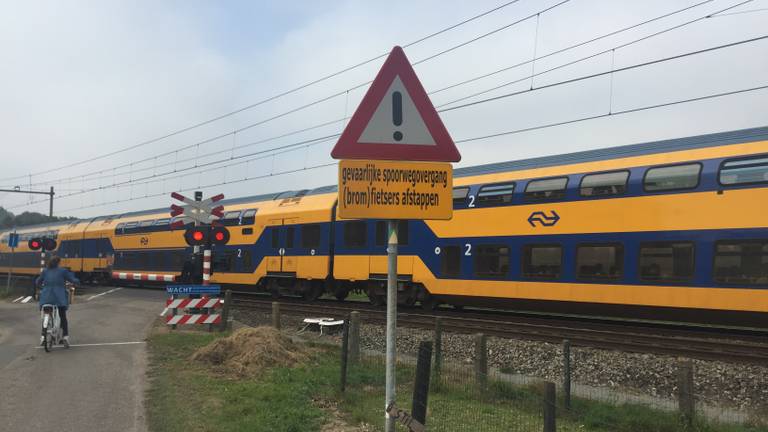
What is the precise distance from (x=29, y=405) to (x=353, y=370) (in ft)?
13.1

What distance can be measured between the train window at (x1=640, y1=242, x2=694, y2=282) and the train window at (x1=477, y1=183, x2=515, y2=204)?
3209 mm

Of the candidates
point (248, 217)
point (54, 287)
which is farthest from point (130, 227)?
point (54, 287)

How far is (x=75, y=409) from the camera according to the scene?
6121mm

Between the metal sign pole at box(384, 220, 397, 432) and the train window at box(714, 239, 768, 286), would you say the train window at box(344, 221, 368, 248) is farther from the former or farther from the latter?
the metal sign pole at box(384, 220, 397, 432)

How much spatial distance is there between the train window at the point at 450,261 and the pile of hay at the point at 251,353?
5.94 meters

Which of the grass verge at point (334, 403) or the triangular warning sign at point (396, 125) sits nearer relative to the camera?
the triangular warning sign at point (396, 125)

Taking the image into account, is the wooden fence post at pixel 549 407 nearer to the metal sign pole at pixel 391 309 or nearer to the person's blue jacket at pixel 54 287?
the metal sign pole at pixel 391 309

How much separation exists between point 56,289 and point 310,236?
8.94 meters

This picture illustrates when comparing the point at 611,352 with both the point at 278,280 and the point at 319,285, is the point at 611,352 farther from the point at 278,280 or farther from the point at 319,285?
the point at 278,280

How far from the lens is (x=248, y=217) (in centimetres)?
2123

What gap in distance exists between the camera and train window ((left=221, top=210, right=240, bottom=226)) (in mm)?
21859

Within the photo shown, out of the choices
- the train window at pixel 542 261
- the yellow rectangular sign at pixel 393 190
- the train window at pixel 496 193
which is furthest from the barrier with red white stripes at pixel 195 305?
the yellow rectangular sign at pixel 393 190

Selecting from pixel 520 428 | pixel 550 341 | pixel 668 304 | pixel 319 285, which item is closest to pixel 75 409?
pixel 520 428

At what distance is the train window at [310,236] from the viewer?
1820 cm
